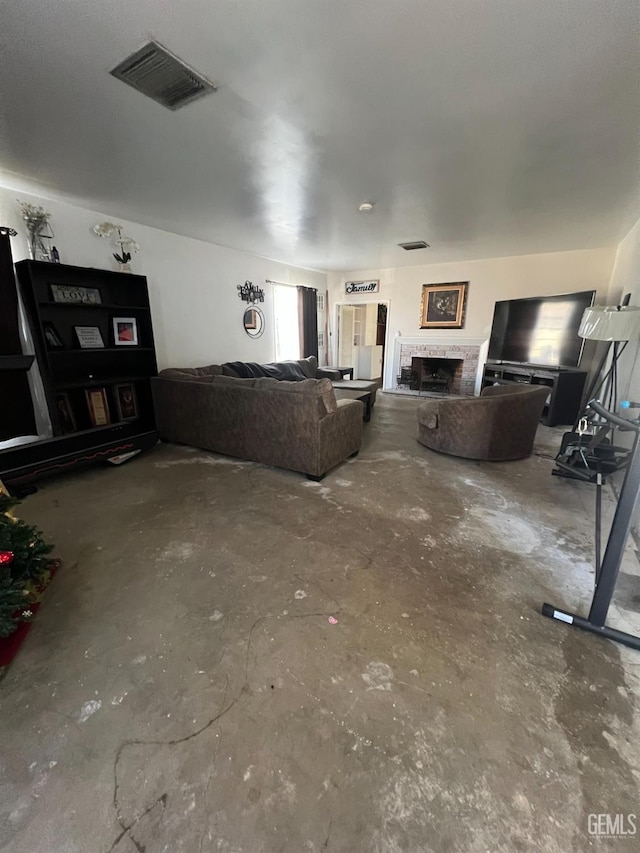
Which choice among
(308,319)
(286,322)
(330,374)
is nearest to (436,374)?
(330,374)

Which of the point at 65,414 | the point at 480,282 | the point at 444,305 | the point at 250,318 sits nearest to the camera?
the point at 65,414

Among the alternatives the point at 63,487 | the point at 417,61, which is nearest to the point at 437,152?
the point at 417,61

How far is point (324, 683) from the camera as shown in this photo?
4.21 ft

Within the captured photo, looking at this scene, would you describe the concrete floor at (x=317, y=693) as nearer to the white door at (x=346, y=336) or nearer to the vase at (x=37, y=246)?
the vase at (x=37, y=246)

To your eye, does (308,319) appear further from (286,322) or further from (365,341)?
(365,341)

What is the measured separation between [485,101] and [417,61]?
0.51 meters

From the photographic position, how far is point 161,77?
1600mm

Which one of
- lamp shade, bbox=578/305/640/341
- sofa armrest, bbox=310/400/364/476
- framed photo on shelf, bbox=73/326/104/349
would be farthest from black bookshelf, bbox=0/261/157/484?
lamp shade, bbox=578/305/640/341

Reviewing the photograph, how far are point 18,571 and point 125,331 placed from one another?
9.12 ft

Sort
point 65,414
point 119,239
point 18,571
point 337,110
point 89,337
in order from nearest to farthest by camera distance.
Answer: point 18,571
point 337,110
point 65,414
point 89,337
point 119,239

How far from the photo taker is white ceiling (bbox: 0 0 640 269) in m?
1.28

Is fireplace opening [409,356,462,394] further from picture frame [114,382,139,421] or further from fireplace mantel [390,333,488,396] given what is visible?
picture frame [114,382,139,421]

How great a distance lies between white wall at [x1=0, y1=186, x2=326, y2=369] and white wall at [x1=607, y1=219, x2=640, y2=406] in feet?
16.0

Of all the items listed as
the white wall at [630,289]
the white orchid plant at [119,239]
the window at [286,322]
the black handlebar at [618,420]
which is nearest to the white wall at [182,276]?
the white orchid plant at [119,239]
